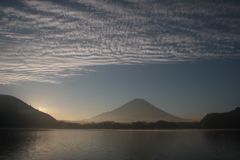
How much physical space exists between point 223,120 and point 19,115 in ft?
468

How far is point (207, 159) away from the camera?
31.8 meters

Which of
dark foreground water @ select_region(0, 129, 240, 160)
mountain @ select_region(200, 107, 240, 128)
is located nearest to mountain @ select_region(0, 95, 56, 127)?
dark foreground water @ select_region(0, 129, 240, 160)

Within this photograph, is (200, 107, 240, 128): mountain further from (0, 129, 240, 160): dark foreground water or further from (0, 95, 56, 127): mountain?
(0, 95, 56, 127): mountain

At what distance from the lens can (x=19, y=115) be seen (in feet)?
534

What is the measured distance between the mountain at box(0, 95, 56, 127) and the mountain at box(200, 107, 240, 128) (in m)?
121

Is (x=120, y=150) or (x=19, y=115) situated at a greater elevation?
(x=19, y=115)

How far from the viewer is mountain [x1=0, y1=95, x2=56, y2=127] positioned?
502 ft

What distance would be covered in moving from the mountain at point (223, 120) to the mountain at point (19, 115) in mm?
120716

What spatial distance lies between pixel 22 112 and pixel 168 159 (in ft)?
521

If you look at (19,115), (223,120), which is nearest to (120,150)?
(223,120)

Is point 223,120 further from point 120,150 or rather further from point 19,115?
point 19,115

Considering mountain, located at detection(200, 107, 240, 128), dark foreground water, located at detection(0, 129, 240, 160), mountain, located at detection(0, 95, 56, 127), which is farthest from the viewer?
mountain, located at detection(0, 95, 56, 127)

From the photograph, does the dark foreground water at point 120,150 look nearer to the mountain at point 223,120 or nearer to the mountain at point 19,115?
the mountain at point 223,120

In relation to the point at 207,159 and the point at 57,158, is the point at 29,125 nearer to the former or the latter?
the point at 57,158
